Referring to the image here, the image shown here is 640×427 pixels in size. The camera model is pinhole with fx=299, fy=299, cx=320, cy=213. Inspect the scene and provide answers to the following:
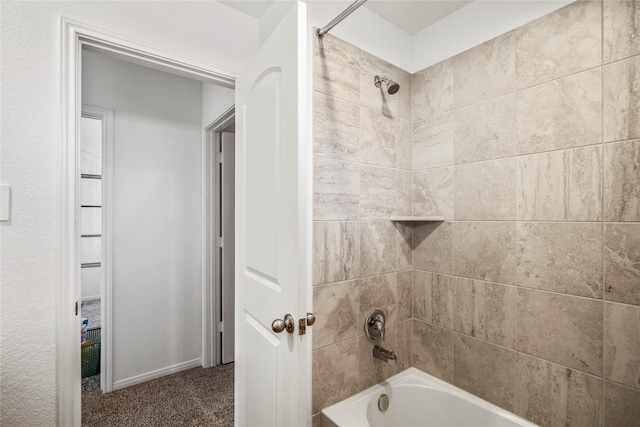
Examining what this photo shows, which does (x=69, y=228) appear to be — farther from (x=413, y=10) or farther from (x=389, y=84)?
(x=413, y=10)

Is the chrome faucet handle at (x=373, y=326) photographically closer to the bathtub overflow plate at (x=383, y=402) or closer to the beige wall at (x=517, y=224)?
the beige wall at (x=517, y=224)

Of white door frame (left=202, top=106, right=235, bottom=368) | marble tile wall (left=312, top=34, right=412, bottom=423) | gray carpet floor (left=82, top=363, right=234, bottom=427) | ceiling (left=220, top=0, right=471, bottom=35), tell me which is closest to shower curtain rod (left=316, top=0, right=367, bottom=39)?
marble tile wall (left=312, top=34, right=412, bottom=423)

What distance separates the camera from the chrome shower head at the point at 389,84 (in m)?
1.46

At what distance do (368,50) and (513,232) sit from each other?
117cm

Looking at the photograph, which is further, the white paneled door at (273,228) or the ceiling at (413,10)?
the ceiling at (413,10)

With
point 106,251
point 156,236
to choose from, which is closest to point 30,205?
point 106,251

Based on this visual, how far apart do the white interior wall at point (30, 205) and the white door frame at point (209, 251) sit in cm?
141

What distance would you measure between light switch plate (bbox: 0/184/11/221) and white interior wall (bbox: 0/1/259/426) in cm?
2

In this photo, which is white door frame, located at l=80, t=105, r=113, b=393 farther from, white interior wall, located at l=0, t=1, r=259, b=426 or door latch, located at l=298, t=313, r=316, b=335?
door latch, located at l=298, t=313, r=316, b=335

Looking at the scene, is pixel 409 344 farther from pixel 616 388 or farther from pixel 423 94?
pixel 423 94

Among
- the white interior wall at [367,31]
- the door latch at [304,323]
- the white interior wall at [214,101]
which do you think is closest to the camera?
the door latch at [304,323]

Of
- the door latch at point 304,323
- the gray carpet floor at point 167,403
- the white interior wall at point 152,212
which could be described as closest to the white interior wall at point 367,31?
the door latch at point 304,323

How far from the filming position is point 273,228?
3.80ft

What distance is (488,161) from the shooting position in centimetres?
145
